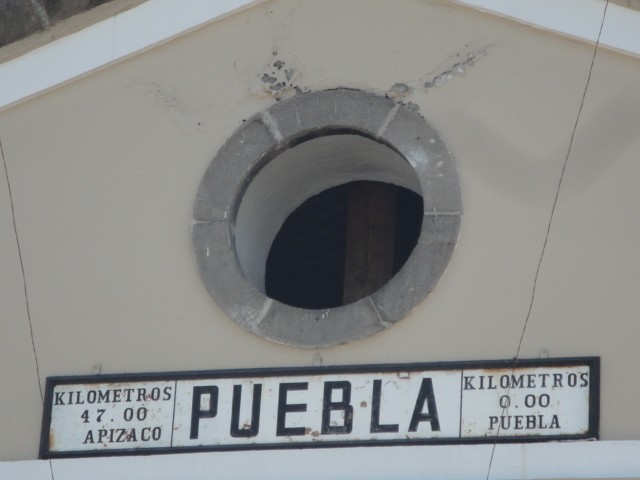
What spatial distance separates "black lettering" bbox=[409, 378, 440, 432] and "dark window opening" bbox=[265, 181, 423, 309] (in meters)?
2.07

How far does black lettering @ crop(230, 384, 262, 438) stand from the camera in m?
11.0

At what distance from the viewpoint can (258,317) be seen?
1116 cm

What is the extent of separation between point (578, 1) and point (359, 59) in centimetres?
108

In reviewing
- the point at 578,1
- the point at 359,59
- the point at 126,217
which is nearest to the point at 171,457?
the point at 126,217

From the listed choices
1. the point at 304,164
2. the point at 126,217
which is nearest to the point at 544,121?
the point at 304,164

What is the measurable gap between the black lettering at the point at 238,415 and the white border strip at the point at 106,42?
1902mm

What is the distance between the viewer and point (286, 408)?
1096cm

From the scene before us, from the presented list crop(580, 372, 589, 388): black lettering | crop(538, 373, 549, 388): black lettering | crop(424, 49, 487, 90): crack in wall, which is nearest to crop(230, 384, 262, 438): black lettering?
crop(538, 373, 549, 388): black lettering

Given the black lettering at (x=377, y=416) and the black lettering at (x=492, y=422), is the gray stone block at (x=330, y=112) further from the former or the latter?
the black lettering at (x=492, y=422)

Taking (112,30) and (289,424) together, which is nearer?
(289,424)

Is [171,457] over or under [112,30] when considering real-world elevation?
under

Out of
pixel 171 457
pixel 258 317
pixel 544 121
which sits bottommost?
pixel 171 457

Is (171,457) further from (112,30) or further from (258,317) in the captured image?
(112,30)

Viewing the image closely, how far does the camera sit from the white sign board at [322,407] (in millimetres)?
10656
